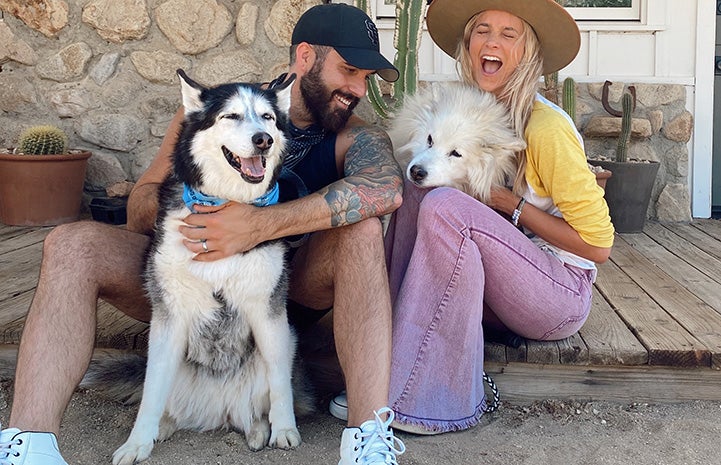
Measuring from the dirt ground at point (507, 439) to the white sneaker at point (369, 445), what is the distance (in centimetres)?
21

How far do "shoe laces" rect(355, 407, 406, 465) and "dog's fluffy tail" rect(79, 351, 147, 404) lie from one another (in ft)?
3.02

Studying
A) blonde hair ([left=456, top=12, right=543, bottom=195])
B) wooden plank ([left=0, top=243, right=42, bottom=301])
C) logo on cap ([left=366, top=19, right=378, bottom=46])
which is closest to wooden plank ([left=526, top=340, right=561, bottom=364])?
blonde hair ([left=456, top=12, right=543, bottom=195])

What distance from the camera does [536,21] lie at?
2.41 m

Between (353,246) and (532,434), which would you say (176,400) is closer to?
(353,246)

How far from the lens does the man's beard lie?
2.65 metres

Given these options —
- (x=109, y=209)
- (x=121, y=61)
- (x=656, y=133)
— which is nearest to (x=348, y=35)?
(x=109, y=209)

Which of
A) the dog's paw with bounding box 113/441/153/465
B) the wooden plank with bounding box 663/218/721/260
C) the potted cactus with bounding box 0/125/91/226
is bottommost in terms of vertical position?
the dog's paw with bounding box 113/441/153/465

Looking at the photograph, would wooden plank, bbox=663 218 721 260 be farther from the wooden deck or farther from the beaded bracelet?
the beaded bracelet

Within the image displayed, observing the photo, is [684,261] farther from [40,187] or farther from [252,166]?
[40,187]

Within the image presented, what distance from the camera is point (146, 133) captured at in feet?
16.1

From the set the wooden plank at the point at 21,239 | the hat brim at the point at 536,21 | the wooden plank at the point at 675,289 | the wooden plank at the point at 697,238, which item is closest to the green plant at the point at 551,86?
the wooden plank at the point at 675,289

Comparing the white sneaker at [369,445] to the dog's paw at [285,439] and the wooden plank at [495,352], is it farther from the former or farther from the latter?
the wooden plank at [495,352]

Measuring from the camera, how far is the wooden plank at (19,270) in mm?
3207

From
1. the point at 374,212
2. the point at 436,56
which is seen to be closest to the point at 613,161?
the point at 436,56
